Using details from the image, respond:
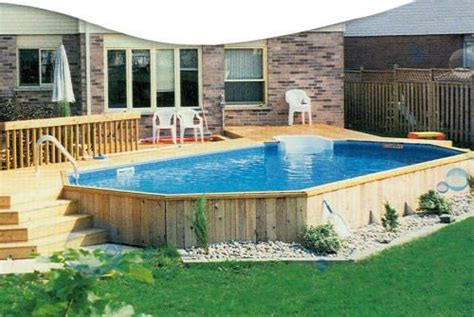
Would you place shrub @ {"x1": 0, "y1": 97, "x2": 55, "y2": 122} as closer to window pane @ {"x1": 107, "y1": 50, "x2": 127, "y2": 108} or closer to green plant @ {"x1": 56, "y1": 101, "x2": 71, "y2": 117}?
green plant @ {"x1": 56, "y1": 101, "x2": 71, "y2": 117}

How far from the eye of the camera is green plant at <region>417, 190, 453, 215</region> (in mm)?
13242

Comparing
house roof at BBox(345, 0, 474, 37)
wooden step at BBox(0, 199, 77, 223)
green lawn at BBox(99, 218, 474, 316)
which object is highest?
house roof at BBox(345, 0, 474, 37)

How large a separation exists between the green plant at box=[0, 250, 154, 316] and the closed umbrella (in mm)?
15497

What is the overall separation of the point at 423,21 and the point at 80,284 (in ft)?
82.3

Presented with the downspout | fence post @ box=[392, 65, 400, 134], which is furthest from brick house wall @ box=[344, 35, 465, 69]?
the downspout

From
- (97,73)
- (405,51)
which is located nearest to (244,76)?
(97,73)

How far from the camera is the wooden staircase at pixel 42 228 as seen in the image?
11.2 m

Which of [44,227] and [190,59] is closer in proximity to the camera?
[44,227]

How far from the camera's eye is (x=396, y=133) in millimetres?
23234

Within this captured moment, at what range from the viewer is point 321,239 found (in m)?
11.0

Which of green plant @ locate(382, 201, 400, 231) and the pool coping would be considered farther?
green plant @ locate(382, 201, 400, 231)

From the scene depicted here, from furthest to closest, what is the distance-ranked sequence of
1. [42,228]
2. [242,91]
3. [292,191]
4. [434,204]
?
[242,91] < [434,204] < [42,228] < [292,191]

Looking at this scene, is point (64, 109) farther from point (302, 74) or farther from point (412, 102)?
point (412, 102)

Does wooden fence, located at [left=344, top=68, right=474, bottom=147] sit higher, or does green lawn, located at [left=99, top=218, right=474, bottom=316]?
wooden fence, located at [left=344, top=68, right=474, bottom=147]
